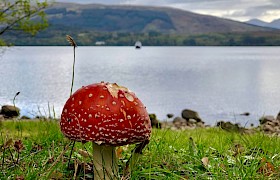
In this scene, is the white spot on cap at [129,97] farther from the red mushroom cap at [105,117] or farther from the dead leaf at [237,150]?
the dead leaf at [237,150]

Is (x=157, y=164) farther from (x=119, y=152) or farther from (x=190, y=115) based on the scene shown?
(x=190, y=115)

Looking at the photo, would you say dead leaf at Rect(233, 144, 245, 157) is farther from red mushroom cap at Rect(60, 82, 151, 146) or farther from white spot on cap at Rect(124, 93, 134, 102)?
white spot on cap at Rect(124, 93, 134, 102)

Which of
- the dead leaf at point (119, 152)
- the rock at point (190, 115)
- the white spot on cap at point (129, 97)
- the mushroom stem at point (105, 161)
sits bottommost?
→ the rock at point (190, 115)

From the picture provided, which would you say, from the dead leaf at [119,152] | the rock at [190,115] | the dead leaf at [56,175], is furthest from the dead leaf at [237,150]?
the rock at [190,115]

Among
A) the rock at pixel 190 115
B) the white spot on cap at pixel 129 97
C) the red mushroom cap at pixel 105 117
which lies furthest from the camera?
the rock at pixel 190 115

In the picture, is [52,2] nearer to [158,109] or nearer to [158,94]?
Answer: [158,109]

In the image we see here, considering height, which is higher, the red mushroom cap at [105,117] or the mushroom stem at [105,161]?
the red mushroom cap at [105,117]

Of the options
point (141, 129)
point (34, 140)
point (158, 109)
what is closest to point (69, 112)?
point (141, 129)

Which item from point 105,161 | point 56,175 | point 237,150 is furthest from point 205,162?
point 56,175
